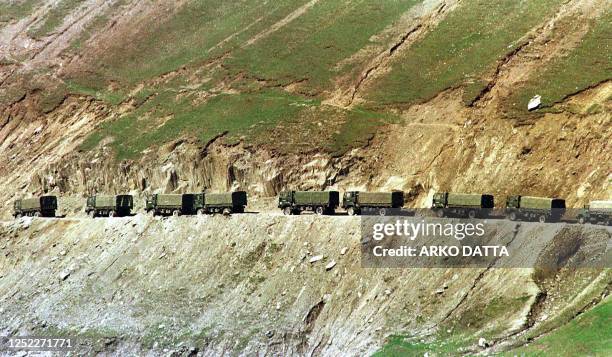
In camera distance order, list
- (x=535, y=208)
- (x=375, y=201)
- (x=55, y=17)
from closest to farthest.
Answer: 1. (x=535, y=208)
2. (x=375, y=201)
3. (x=55, y=17)

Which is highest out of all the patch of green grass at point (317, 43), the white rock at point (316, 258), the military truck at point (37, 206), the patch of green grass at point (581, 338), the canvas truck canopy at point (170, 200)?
the patch of green grass at point (317, 43)

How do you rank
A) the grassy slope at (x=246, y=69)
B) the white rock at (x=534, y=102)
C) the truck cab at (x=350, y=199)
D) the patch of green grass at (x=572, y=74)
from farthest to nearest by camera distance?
the grassy slope at (x=246, y=69) → the patch of green grass at (x=572, y=74) → the white rock at (x=534, y=102) → the truck cab at (x=350, y=199)

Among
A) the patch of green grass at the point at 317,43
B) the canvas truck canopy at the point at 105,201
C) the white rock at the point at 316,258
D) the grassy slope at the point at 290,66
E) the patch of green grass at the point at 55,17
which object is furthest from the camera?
the patch of green grass at the point at 55,17

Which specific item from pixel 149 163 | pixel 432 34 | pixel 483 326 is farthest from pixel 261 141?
pixel 483 326

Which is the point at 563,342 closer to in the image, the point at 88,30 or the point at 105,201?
the point at 105,201

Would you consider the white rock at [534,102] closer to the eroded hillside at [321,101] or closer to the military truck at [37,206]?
the eroded hillside at [321,101]

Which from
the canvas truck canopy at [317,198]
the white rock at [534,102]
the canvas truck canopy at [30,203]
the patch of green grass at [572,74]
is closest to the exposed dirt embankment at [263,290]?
the canvas truck canopy at [317,198]

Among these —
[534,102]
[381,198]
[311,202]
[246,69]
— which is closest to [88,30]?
[246,69]
